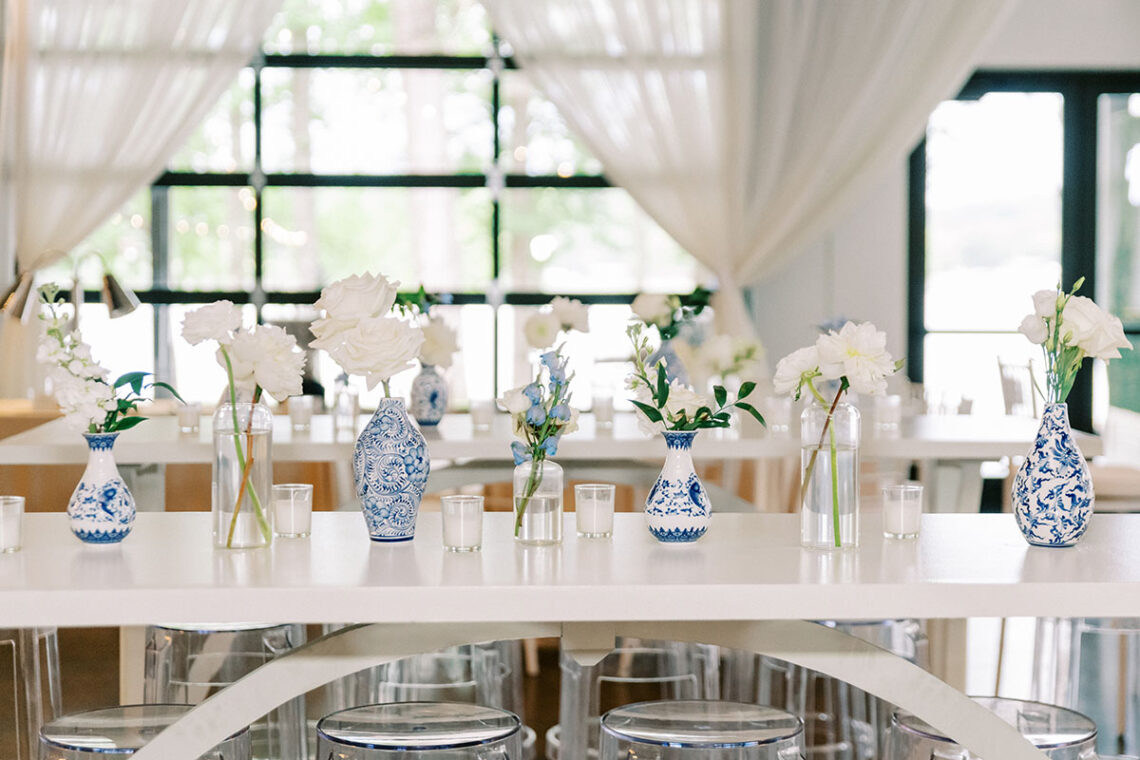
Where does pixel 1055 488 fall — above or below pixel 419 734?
above

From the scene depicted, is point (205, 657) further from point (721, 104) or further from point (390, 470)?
point (721, 104)

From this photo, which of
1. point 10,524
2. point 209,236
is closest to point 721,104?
point 209,236

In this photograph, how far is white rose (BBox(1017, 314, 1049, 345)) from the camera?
77.3 inches

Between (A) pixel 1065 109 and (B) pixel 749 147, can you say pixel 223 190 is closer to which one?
(B) pixel 749 147

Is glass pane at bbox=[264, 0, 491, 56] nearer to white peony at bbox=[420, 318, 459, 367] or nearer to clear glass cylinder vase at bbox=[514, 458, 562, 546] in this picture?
white peony at bbox=[420, 318, 459, 367]

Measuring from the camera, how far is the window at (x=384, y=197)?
6602mm

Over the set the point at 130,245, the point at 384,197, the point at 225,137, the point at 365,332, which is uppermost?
the point at 225,137

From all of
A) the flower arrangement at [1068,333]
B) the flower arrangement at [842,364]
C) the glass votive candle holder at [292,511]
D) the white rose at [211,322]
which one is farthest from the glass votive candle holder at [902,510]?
the white rose at [211,322]

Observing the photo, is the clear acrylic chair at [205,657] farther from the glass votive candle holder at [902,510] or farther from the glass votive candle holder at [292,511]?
the glass votive candle holder at [902,510]

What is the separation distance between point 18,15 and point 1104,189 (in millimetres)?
5350

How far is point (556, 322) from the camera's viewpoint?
3738 mm

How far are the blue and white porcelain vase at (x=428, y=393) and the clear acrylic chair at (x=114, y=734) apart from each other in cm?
181

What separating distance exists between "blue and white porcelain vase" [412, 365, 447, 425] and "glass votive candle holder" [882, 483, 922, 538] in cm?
196

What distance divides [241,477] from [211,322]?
23cm
